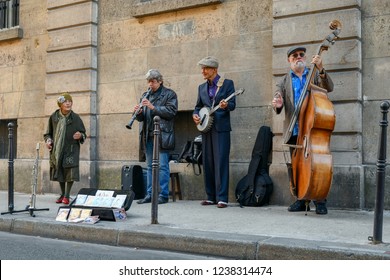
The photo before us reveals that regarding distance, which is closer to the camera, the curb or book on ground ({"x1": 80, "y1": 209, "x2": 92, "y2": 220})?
the curb

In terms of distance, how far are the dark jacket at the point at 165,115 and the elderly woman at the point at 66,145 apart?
117cm

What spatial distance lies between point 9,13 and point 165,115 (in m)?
5.76

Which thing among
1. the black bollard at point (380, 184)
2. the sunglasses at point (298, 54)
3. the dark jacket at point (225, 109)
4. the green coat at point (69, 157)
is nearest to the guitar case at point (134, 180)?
the green coat at point (69, 157)

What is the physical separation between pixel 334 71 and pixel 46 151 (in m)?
5.96

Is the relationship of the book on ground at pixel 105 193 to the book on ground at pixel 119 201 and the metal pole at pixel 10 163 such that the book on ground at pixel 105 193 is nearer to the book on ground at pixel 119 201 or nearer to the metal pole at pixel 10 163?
the book on ground at pixel 119 201

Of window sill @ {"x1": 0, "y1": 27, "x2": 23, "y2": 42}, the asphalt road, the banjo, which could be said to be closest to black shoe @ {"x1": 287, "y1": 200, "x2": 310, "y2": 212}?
the banjo

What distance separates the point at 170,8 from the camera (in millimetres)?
9172

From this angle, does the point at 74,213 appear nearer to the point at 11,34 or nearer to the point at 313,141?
the point at 313,141

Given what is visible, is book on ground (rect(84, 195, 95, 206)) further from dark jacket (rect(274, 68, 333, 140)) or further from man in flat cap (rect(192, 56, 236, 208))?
dark jacket (rect(274, 68, 333, 140))

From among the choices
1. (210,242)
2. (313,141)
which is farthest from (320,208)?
(210,242)

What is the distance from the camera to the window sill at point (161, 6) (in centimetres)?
886

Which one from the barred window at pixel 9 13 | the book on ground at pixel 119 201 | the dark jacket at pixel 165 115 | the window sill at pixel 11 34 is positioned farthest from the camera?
the barred window at pixel 9 13

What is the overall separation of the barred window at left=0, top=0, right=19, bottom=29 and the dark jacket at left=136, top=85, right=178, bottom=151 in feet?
16.4

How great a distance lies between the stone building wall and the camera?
7.36 m
